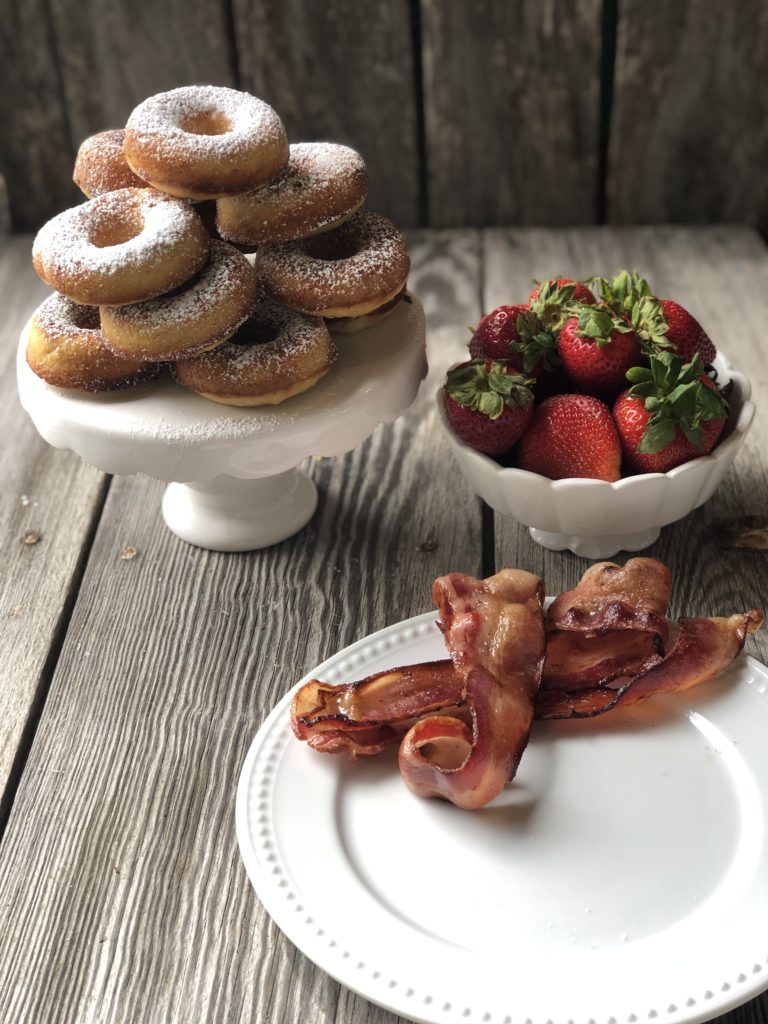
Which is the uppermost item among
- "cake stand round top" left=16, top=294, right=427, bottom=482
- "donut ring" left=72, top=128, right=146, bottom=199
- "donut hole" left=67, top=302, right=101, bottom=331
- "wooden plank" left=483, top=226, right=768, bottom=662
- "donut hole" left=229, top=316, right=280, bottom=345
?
"donut ring" left=72, top=128, right=146, bottom=199

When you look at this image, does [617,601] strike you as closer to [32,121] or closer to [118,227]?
[118,227]

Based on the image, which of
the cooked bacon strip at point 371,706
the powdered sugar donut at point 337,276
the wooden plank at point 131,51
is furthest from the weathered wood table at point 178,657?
the wooden plank at point 131,51

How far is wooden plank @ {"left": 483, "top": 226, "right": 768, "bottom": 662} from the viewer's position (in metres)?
1.27

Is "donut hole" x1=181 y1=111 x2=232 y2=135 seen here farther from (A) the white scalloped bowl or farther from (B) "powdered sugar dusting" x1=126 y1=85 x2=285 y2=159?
(A) the white scalloped bowl

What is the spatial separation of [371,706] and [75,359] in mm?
466

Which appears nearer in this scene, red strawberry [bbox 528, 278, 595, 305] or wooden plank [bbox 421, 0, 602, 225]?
red strawberry [bbox 528, 278, 595, 305]

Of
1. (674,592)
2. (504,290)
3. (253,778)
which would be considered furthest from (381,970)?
(504,290)

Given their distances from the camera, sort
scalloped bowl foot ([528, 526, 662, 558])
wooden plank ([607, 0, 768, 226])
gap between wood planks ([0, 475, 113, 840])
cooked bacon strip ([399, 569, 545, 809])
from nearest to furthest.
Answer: cooked bacon strip ([399, 569, 545, 809]), gap between wood planks ([0, 475, 113, 840]), scalloped bowl foot ([528, 526, 662, 558]), wooden plank ([607, 0, 768, 226])

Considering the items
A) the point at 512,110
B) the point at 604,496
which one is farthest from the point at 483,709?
the point at 512,110

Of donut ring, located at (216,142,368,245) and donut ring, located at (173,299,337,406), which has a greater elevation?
donut ring, located at (216,142,368,245)

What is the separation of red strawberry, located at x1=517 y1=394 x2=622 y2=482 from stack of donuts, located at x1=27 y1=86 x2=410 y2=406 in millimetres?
213

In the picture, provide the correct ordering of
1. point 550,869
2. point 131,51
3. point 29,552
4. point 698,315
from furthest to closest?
point 131,51 → point 698,315 → point 29,552 → point 550,869

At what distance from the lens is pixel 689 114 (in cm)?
208

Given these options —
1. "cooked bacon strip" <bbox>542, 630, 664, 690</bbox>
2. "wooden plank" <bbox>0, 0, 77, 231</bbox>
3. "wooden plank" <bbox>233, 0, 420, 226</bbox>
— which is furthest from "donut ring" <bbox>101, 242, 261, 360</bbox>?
"wooden plank" <bbox>0, 0, 77, 231</bbox>
